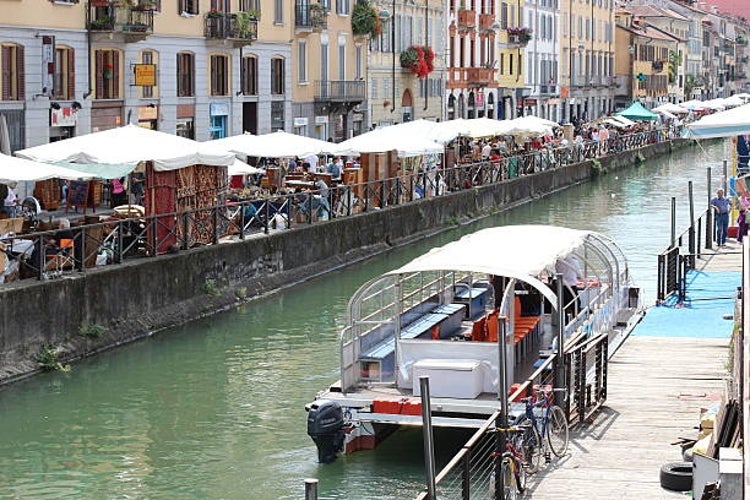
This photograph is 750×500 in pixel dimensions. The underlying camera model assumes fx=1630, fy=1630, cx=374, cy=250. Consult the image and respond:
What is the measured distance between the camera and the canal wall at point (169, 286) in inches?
853

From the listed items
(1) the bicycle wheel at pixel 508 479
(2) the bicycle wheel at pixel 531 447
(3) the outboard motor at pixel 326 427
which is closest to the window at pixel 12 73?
(3) the outboard motor at pixel 326 427

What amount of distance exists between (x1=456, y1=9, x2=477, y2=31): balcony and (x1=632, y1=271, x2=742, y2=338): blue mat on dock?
46090 mm

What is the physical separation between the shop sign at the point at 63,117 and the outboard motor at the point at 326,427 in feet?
73.3

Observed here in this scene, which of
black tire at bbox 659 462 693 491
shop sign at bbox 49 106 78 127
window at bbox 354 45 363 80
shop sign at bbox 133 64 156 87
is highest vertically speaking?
window at bbox 354 45 363 80

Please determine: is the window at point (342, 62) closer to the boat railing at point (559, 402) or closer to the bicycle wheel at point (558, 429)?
the boat railing at point (559, 402)

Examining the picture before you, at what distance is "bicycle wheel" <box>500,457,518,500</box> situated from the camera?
13.6m

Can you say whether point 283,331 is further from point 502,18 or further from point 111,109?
point 502,18

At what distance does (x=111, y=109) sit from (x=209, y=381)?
19627mm

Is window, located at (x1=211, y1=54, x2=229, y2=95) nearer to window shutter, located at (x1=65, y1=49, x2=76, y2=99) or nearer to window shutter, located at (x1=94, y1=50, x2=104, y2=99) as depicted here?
window shutter, located at (x1=94, y1=50, x2=104, y2=99)

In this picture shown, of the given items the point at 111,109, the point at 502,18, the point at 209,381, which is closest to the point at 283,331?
the point at 209,381

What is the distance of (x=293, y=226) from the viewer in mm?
31984

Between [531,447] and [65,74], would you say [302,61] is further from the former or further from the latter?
[531,447]

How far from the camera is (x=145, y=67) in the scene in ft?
133

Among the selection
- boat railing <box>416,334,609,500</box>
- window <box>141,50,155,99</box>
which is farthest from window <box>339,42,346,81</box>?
boat railing <box>416,334,609,500</box>
